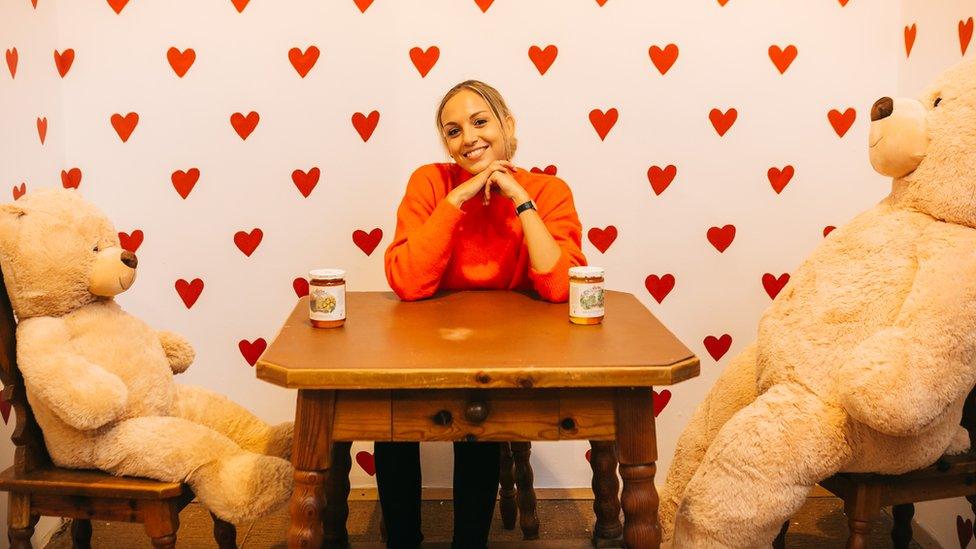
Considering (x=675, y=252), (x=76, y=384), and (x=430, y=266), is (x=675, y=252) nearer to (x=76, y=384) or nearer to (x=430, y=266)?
(x=430, y=266)

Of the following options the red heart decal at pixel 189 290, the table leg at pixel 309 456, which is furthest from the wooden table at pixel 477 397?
the red heart decal at pixel 189 290

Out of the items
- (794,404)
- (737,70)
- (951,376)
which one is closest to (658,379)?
(794,404)

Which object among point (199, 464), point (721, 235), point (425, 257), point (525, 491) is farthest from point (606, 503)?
point (199, 464)

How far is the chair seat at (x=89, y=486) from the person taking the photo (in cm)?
173

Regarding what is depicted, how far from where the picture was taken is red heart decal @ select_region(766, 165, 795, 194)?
262cm

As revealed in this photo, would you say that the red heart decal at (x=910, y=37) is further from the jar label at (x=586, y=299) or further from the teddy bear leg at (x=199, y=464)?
the teddy bear leg at (x=199, y=464)

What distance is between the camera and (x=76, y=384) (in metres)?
1.69

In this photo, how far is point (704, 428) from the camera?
1989 mm

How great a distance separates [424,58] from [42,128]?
43.9 inches

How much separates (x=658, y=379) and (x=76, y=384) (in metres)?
1.14

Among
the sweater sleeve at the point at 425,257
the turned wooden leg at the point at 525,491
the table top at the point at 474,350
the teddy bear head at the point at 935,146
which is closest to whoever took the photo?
the table top at the point at 474,350

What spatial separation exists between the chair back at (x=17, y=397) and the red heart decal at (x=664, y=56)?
184 centimetres

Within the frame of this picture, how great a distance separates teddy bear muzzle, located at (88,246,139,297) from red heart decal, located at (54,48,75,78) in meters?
0.95

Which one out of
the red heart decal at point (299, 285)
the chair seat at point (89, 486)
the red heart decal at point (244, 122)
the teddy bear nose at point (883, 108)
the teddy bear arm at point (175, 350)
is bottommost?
the chair seat at point (89, 486)
